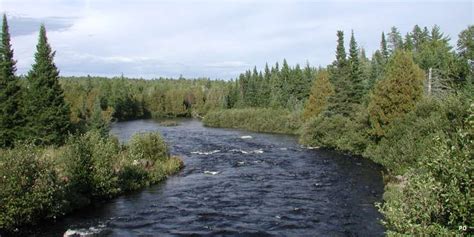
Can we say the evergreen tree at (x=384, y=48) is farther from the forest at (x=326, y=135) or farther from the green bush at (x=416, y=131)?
the green bush at (x=416, y=131)

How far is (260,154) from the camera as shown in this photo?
209 ft

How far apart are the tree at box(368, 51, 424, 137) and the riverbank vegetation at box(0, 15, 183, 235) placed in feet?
81.7

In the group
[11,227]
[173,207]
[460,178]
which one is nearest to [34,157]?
[11,227]

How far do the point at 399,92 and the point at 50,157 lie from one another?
1525 inches

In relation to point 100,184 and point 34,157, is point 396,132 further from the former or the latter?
point 34,157

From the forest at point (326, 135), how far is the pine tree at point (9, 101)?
0.13m

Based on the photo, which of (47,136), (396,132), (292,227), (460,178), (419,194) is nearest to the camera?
(460,178)

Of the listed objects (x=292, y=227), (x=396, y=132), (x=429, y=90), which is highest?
(x=429, y=90)

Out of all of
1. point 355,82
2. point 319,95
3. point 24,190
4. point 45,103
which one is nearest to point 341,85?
point 355,82

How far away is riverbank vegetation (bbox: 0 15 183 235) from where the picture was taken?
2919cm

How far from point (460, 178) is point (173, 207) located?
25.4 metres

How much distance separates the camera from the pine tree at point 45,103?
2239 inches

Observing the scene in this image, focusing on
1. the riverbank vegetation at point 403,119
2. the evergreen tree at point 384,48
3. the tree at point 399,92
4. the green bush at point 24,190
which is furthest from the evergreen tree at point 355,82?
the green bush at point 24,190

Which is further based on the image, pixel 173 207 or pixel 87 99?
pixel 87 99
